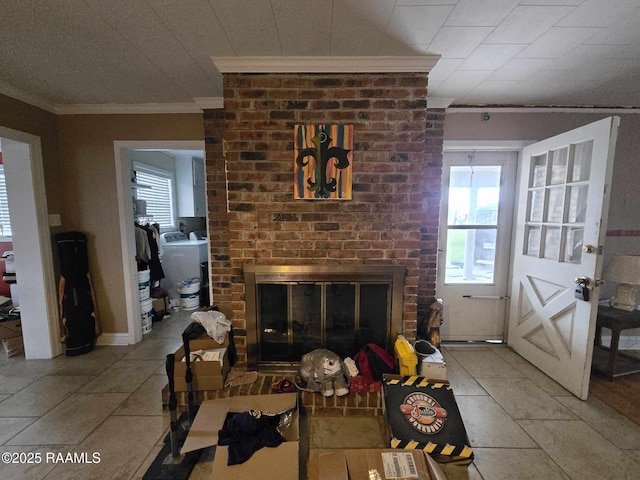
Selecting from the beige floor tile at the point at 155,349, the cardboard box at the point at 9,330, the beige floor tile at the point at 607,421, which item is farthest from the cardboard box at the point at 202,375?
the beige floor tile at the point at 607,421

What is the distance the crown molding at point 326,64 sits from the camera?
1.79 m

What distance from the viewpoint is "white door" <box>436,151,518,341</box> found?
269 cm

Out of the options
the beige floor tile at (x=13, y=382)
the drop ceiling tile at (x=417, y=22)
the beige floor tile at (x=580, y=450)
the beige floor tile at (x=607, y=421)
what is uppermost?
the drop ceiling tile at (x=417, y=22)

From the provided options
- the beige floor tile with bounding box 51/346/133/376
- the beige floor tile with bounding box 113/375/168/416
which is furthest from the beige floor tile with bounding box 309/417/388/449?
the beige floor tile with bounding box 51/346/133/376

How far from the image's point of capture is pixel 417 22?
1.44 metres

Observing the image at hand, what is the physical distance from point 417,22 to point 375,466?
7.58 feet

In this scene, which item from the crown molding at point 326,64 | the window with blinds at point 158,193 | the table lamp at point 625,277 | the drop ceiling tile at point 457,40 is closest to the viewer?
the drop ceiling tile at point 457,40

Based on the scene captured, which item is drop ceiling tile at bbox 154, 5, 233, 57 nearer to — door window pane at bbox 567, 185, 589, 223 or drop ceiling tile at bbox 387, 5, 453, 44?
drop ceiling tile at bbox 387, 5, 453, 44

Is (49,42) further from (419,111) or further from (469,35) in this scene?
(469,35)

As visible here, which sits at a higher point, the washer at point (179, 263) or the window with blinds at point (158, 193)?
the window with blinds at point (158, 193)

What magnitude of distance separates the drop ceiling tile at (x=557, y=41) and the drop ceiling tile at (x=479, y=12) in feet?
1.22

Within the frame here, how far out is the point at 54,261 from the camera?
2590 millimetres

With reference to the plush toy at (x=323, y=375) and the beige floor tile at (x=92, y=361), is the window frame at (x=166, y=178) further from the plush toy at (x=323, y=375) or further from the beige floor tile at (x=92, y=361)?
the plush toy at (x=323, y=375)

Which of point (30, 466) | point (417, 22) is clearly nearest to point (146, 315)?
point (30, 466)
